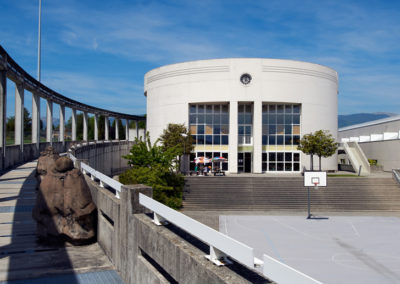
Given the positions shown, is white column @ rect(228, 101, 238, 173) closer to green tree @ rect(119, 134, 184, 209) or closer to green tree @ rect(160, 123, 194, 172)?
green tree @ rect(160, 123, 194, 172)

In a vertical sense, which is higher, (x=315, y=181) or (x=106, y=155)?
(x=106, y=155)

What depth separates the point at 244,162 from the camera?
148 feet

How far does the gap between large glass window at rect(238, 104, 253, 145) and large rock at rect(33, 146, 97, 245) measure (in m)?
36.2

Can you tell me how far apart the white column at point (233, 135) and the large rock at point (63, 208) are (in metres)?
33.4

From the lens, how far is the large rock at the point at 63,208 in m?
9.60

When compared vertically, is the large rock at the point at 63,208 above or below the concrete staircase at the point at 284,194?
above

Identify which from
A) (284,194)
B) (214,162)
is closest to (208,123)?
(214,162)

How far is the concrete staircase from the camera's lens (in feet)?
95.0

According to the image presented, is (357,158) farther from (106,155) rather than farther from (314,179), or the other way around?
(106,155)

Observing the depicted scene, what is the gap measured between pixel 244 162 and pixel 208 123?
248 inches

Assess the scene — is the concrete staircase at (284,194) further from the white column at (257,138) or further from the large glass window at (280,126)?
the large glass window at (280,126)

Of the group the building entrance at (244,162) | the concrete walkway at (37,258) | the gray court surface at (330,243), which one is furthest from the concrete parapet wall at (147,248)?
the building entrance at (244,162)

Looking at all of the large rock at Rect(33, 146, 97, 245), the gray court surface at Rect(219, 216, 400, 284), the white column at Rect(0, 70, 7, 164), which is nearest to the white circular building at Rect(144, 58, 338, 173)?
the gray court surface at Rect(219, 216, 400, 284)

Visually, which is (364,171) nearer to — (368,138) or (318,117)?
(318,117)
